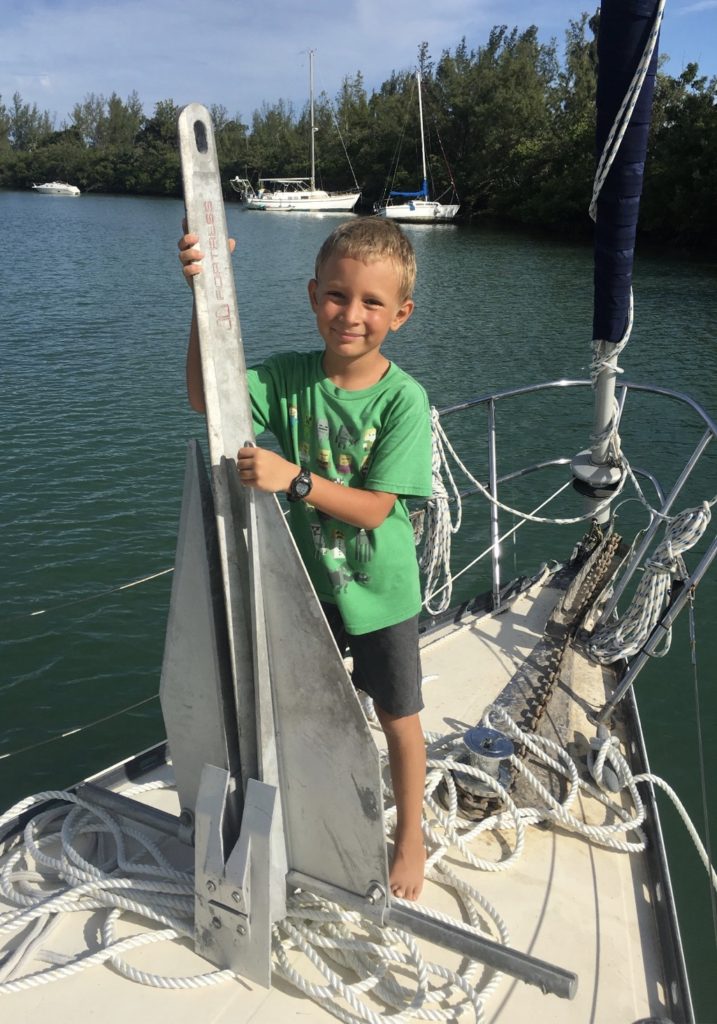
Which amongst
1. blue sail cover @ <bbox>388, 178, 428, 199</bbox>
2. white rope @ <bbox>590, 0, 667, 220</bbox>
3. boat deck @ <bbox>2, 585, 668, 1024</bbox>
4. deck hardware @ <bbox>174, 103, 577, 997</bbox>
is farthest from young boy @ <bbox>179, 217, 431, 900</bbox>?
blue sail cover @ <bbox>388, 178, 428, 199</bbox>

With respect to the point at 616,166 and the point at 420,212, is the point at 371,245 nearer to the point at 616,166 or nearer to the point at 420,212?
the point at 616,166

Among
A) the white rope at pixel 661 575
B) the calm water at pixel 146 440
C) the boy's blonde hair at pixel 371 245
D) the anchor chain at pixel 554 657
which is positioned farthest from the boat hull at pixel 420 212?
the boy's blonde hair at pixel 371 245

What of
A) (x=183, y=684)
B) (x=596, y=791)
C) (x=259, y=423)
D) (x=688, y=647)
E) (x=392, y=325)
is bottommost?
(x=688, y=647)

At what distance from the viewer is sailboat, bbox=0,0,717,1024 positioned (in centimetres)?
176

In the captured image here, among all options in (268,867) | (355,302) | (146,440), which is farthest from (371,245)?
(146,440)

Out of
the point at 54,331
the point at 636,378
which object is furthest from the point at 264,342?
the point at 636,378

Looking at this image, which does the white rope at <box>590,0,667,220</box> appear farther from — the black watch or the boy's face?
the black watch

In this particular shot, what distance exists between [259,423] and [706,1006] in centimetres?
259

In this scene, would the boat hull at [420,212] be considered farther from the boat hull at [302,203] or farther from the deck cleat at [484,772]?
the deck cleat at [484,772]

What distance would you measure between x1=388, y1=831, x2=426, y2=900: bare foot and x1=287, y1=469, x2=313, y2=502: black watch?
988mm

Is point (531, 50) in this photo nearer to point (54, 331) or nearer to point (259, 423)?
point (54, 331)

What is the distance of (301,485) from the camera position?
1636 millimetres

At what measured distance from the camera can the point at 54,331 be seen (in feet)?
50.1

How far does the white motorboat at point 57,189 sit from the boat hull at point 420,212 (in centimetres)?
4354
